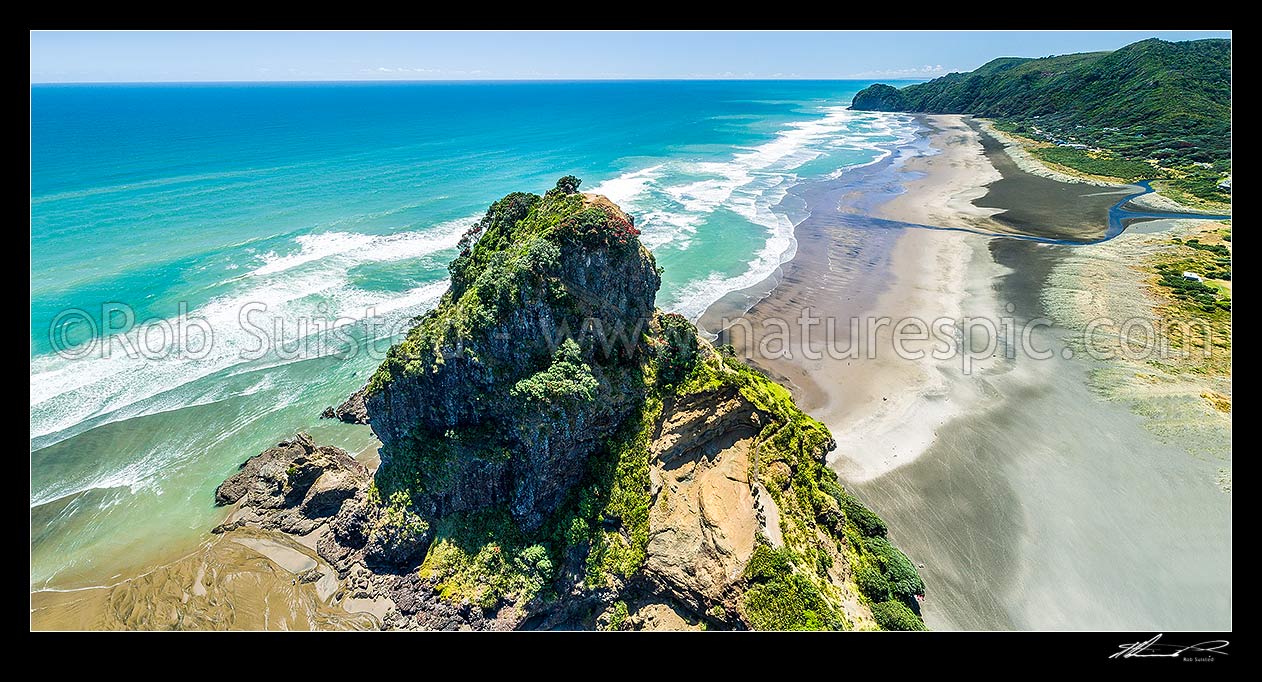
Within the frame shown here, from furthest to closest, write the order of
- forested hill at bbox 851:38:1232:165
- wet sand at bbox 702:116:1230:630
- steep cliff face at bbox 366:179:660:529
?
forested hill at bbox 851:38:1232:165 → wet sand at bbox 702:116:1230:630 → steep cliff face at bbox 366:179:660:529

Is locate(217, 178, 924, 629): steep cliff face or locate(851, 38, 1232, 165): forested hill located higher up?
locate(851, 38, 1232, 165): forested hill

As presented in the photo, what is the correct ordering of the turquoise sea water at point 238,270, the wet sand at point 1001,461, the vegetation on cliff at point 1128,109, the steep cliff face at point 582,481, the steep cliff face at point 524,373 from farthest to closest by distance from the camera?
1. the vegetation on cliff at point 1128,109
2. the turquoise sea water at point 238,270
3. the wet sand at point 1001,461
4. the steep cliff face at point 524,373
5. the steep cliff face at point 582,481

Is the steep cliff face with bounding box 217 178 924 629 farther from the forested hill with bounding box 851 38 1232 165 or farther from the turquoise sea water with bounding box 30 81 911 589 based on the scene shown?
the forested hill with bounding box 851 38 1232 165
